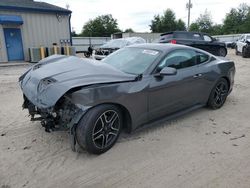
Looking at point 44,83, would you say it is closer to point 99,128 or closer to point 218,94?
point 99,128

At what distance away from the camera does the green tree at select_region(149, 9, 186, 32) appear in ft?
193

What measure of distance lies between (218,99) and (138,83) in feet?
8.06

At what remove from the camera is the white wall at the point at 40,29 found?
599 inches

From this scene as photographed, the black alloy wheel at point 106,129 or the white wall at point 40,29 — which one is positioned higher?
the white wall at point 40,29

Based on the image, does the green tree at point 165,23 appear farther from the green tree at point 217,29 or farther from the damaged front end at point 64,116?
the damaged front end at point 64,116

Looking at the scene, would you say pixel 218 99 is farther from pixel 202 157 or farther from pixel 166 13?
pixel 166 13

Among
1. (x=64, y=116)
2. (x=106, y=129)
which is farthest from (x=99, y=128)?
(x=64, y=116)

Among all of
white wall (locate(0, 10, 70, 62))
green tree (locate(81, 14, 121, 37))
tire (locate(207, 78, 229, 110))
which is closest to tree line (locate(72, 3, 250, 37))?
green tree (locate(81, 14, 121, 37))

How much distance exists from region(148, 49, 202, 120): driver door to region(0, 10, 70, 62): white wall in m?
13.7

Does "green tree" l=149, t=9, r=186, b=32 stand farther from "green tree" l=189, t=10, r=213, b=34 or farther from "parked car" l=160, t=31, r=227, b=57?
"parked car" l=160, t=31, r=227, b=57

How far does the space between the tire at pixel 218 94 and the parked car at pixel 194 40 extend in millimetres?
8236

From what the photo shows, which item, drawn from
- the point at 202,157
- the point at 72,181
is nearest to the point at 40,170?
the point at 72,181

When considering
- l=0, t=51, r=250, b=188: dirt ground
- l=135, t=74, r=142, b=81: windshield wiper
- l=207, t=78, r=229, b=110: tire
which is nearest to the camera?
l=0, t=51, r=250, b=188: dirt ground

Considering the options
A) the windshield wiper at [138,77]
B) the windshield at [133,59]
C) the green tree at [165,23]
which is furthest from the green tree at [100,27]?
the windshield wiper at [138,77]
